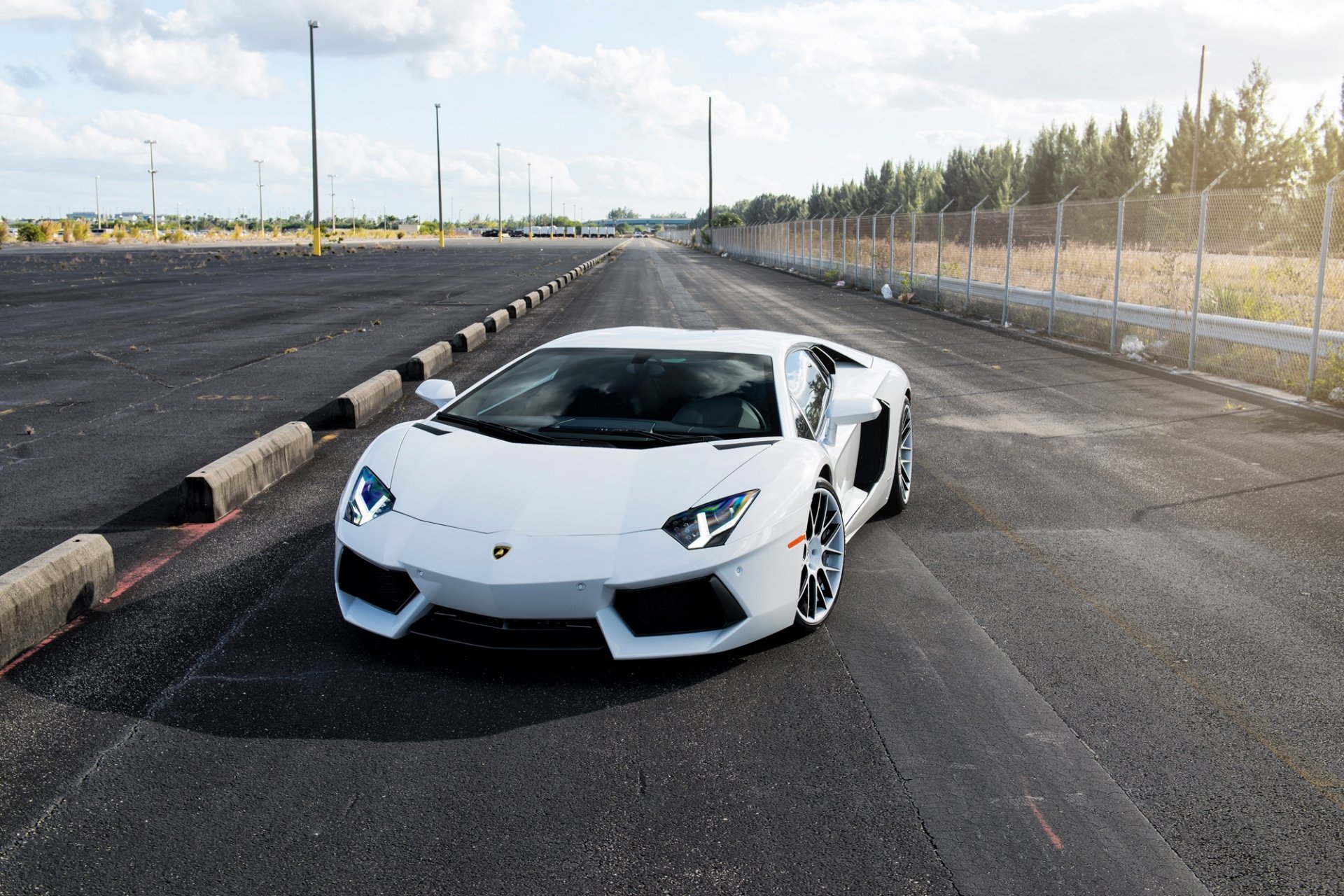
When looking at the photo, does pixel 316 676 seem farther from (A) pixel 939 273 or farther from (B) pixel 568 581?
(A) pixel 939 273

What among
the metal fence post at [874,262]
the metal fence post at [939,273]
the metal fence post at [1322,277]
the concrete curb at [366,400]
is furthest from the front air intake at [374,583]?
the metal fence post at [874,262]

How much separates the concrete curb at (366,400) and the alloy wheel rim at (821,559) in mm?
5812

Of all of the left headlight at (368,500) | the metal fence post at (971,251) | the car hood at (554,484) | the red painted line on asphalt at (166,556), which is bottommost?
the red painted line on asphalt at (166,556)

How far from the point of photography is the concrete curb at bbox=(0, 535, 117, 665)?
4.27m

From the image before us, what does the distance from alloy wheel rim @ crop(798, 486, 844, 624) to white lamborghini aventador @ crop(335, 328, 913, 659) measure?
0.01m

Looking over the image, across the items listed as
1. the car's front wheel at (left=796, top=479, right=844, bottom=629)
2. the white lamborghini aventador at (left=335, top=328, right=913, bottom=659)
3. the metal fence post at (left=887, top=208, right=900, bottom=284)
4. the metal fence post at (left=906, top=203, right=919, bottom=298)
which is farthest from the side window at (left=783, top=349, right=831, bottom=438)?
the metal fence post at (left=887, top=208, right=900, bottom=284)

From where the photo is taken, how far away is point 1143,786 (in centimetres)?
334

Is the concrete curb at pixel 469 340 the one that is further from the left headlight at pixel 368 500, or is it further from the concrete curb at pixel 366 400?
the left headlight at pixel 368 500

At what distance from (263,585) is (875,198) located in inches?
4244

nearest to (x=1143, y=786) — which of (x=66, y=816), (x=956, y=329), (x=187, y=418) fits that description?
(x=66, y=816)

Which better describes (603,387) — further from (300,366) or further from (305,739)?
(300,366)

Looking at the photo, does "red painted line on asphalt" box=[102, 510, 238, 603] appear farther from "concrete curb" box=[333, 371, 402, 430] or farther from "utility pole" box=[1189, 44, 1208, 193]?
"utility pole" box=[1189, 44, 1208, 193]

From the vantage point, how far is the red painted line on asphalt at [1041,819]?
9.93 ft

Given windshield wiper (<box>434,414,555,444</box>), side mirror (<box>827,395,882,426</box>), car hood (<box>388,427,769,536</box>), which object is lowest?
car hood (<box>388,427,769,536</box>)
